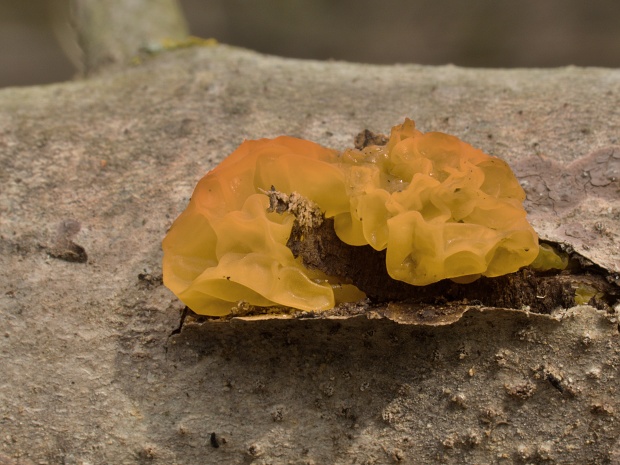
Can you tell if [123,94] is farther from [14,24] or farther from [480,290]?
[14,24]

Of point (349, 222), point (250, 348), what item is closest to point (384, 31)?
point (349, 222)

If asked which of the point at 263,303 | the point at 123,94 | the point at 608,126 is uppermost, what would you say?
the point at 608,126

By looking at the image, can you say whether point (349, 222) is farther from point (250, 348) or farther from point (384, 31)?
point (384, 31)

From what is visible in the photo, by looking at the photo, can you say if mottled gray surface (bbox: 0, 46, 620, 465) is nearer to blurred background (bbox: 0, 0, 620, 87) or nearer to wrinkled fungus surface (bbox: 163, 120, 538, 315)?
wrinkled fungus surface (bbox: 163, 120, 538, 315)

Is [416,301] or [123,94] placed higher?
[123,94]

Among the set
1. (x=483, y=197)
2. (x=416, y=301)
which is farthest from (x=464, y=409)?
(x=483, y=197)
